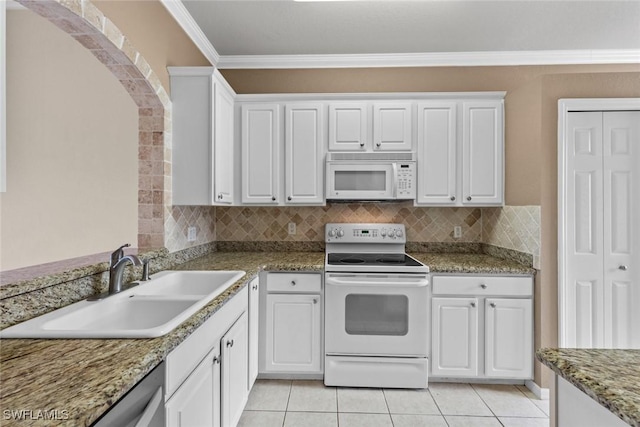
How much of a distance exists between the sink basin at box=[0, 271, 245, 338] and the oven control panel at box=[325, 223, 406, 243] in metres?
1.17

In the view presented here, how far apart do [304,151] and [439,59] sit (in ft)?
5.08

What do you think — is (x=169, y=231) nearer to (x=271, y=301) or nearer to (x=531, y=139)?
(x=271, y=301)

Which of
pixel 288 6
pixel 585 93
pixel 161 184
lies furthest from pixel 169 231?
pixel 585 93

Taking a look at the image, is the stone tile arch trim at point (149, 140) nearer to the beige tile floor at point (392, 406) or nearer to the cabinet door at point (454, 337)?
the beige tile floor at point (392, 406)

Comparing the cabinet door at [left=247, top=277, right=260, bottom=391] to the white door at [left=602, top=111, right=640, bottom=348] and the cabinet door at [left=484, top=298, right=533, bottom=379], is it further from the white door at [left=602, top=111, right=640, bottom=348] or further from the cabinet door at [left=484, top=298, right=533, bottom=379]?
the white door at [left=602, top=111, right=640, bottom=348]

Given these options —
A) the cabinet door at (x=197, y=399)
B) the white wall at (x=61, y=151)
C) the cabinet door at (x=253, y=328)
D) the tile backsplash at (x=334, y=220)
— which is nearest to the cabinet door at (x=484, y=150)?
the tile backsplash at (x=334, y=220)

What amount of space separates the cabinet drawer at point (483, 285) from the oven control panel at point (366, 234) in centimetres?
64

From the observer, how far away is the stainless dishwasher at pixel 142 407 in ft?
2.57

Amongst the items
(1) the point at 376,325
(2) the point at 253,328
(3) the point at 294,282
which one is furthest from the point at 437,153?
(2) the point at 253,328

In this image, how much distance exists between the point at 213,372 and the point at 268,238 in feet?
5.77

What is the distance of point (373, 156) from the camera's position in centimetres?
279

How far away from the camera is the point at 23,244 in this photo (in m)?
2.83

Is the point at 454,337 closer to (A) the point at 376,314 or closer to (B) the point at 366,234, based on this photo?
(A) the point at 376,314

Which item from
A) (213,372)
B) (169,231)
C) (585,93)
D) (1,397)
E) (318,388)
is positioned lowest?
(318,388)
